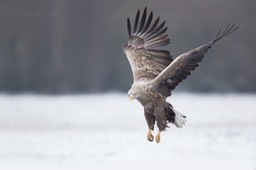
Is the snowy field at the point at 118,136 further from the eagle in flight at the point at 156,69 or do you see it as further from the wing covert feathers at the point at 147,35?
the wing covert feathers at the point at 147,35

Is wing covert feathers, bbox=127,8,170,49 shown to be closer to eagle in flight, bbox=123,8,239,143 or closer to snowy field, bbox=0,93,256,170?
eagle in flight, bbox=123,8,239,143

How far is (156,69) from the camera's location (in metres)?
7.86

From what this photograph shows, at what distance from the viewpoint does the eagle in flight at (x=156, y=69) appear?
286 inches

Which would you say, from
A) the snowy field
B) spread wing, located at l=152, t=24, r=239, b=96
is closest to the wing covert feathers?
spread wing, located at l=152, t=24, r=239, b=96

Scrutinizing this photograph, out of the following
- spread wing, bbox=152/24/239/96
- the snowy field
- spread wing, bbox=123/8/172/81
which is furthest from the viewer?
the snowy field

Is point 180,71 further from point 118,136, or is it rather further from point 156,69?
point 118,136

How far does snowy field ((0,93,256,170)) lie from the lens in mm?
8742

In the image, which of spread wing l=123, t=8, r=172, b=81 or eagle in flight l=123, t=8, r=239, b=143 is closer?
eagle in flight l=123, t=8, r=239, b=143

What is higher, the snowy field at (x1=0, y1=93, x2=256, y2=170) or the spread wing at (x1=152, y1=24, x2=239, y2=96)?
the spread wing at (x1=152, y1=24, x2=239, y2=96)

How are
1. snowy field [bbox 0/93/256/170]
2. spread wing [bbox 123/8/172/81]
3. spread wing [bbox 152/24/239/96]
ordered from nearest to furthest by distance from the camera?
spread wing [bbox 152/24/239/96] → spread wing [bbox 123/8/172/81] → snowy field [bbox 0/93/256/170]

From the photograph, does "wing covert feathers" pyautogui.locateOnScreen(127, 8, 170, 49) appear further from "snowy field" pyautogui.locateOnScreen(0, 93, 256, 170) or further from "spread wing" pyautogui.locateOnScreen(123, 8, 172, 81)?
"snowy field" pyautogui.locateOnScreen(0, 93, 256, 170)

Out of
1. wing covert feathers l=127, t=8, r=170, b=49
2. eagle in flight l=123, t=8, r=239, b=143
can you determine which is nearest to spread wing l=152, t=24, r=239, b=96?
eagle in flight l=123, t=8, r=239, b=143

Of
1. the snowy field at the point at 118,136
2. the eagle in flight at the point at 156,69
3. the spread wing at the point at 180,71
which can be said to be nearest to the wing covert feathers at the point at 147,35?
the eagle in flight at the point at 156,69

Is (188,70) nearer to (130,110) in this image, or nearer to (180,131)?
(180,131)
